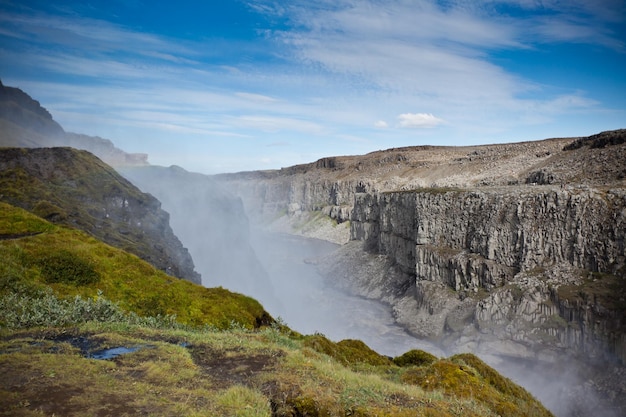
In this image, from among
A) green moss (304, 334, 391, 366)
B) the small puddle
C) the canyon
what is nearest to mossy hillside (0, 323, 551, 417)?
the small puddle

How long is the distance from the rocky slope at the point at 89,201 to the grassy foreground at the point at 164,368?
3019 centimetres

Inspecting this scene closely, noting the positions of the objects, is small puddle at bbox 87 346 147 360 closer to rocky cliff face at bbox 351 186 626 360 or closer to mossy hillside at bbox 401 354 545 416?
mossy hillside at bbox 401 354 545 416

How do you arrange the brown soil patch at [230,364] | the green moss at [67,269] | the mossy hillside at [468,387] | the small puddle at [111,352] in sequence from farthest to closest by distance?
the green moss at [67,269] < the mossy hillside at [468,387] < the small puddle at [111,352] < the brown soil patch at [230,364]

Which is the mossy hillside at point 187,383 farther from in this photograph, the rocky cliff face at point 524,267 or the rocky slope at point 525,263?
the rocky cliff face at point 524,267

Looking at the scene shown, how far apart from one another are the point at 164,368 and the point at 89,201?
6906 centimetres

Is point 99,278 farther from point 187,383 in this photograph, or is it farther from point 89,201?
point 89,201

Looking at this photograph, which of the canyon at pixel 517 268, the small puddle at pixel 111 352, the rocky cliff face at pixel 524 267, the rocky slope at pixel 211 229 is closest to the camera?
the small puddle at pixel 111 352

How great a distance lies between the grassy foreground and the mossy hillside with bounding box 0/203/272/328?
13 cm

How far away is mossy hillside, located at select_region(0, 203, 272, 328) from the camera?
2666 cm

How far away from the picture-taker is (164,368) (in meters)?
15.3

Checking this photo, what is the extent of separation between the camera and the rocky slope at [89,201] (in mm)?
58156

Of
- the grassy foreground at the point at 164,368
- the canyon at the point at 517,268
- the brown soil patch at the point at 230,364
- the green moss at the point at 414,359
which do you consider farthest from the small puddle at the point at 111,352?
the canyon at the point at 517,268

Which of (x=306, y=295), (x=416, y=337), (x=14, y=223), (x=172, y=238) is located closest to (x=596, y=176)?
(x=416, y=337)

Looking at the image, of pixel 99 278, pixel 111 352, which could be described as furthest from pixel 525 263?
pixel 111 352
